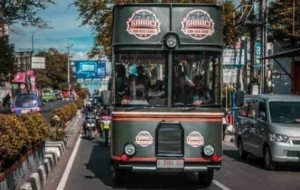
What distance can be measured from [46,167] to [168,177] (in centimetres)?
276

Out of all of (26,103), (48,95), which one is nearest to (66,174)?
(26,103)

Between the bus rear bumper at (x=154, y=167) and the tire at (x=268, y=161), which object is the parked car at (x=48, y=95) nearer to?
the tire at (x=268, y=161)

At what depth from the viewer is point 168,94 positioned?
1193 centimetres

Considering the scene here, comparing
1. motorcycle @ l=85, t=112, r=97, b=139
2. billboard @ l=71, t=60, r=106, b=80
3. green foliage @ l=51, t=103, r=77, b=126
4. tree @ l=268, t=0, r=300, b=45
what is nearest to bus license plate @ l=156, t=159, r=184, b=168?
motorcycle @ l=85, t=112, r=97, b=139

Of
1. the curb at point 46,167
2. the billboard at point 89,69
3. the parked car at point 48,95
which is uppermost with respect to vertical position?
A: the billboard at point 89,69

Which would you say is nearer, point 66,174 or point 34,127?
point 34,127

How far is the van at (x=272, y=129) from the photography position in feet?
49.7

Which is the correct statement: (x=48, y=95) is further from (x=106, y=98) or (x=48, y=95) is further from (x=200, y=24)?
(x=200, y=24)

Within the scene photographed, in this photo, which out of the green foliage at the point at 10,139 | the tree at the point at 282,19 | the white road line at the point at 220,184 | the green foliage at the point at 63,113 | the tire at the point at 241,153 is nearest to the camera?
the green foliage at the point at 10,139

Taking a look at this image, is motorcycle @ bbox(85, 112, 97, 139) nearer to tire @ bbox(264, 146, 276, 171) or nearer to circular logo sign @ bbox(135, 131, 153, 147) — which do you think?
tire @ bbox(264, 146, 276, 171)

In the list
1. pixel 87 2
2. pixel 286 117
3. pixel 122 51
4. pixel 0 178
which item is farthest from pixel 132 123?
pixel 87 2

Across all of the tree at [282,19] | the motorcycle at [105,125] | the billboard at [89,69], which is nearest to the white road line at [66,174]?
the motorcycle at [105,125]

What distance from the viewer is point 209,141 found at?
1202 cm

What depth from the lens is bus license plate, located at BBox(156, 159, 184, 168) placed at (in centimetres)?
1191
